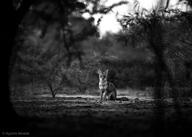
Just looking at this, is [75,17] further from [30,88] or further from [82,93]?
[82,93]

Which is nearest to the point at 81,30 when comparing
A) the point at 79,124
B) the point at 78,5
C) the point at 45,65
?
the point at 78,5

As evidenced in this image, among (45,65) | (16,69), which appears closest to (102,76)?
(45,65)

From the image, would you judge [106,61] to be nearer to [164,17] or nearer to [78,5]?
[164,17]

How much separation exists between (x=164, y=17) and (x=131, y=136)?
10855 mm

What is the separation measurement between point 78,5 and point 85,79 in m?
20.4

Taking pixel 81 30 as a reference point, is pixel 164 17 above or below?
above

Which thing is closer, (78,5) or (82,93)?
(78,5)

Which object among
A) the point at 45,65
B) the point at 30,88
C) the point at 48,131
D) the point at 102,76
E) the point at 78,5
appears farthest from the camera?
the point at 30,88

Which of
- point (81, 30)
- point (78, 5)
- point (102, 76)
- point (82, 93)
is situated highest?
point (78, 5)

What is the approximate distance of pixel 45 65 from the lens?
23984mm

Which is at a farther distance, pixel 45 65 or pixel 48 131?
pixel 45 65

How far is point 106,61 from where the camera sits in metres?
29.8

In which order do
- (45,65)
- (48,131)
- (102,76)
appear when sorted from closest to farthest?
(48,131) → (102,76) → (45,65)

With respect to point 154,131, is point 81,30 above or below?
above
